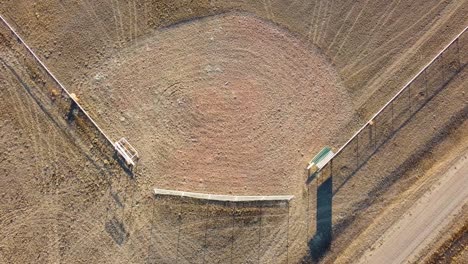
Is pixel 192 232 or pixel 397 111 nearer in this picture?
pixel 192 232

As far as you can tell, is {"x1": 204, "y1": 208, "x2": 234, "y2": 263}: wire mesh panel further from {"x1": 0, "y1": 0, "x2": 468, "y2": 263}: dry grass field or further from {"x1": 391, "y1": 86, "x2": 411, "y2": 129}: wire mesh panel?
{"x1": 391, "y1": 86, "x2": 411, "y2": 129}: wire mesh panel

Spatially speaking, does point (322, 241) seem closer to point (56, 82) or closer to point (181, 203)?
point (181, 203)

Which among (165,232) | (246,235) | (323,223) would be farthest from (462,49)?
(165,232)

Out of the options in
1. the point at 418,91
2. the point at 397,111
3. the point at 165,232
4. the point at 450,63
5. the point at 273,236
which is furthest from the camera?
the point at 450,63

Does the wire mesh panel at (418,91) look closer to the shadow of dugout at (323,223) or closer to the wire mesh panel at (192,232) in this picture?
the shadow of dugout at (323,223)

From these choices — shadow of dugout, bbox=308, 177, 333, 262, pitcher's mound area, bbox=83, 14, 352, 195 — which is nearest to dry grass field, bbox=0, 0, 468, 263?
pitcher's mound area, bbox=83, 14, 352, 195

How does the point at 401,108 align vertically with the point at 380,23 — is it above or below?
below

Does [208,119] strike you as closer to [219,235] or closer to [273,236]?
[219,235]

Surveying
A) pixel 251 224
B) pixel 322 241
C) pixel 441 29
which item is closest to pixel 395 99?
pixel 441 29
